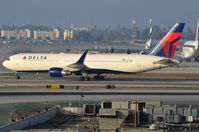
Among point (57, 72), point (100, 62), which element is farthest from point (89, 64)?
point (57, 72)

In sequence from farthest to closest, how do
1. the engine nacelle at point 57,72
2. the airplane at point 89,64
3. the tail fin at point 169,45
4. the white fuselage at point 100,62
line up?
the tail fin at point 169,45, the white fuselage at point 100,62, the airplane at point 89,64, the engine nacelle at point 57,72

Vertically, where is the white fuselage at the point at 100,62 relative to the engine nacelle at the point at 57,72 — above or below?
above

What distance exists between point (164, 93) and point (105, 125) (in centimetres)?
3552

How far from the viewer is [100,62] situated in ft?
330

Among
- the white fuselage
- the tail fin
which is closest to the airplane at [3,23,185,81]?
the white fuselage

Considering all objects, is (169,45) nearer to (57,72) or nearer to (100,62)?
(100,62)

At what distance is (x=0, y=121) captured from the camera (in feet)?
168

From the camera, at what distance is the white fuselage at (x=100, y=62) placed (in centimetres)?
9981

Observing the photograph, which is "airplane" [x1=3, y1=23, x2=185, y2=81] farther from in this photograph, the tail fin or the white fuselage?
the tail fin

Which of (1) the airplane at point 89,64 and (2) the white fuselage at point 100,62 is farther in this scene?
(2) the white fuselage at point 100,62

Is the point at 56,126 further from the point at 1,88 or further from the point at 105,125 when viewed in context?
the point at 1,88

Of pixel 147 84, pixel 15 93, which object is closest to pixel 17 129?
pixel 15 93

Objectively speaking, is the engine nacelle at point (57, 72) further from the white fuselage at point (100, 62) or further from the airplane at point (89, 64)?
the white fuselage at point (100, 62)

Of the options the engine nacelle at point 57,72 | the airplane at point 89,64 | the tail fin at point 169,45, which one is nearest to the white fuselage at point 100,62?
the airplane at point 89,64
